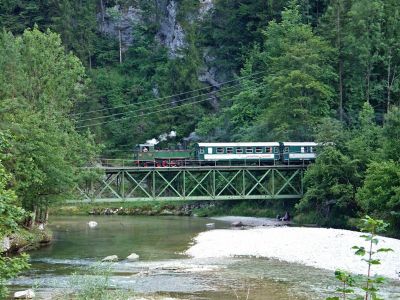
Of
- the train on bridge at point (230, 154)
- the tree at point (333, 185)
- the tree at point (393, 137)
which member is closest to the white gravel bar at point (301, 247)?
the tree at point (333, 185)

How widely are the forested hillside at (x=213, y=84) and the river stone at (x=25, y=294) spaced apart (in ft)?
16.5

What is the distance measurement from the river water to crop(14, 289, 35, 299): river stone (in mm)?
343

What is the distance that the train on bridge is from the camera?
52.8 metres

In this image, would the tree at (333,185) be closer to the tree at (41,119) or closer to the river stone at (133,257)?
the tree at (41,119)

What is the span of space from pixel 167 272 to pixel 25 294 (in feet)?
25.8

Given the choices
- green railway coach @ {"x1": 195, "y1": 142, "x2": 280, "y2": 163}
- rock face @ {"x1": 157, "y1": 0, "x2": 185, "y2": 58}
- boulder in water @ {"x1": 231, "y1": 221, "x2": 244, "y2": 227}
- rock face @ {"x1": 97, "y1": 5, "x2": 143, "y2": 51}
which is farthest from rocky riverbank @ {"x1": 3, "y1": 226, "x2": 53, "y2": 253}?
rock face @ {"x1": 97, "y1": 5, "x2": 143, "y2": 51}

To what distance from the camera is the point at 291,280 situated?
26.7 meters

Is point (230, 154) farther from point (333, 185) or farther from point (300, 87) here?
point (300, 87)

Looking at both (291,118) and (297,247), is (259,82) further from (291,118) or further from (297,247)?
(297,247)

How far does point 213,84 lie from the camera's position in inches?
3123

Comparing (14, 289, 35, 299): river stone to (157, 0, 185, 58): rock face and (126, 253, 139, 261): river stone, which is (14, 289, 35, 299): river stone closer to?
(126, 253, 139, 261): river stone

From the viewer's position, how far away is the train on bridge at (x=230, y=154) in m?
52.8

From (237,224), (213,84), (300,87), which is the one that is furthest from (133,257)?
(213,84)

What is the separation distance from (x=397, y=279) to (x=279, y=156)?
28430 mm
